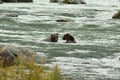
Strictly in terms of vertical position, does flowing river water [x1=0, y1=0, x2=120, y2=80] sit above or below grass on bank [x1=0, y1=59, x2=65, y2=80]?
below

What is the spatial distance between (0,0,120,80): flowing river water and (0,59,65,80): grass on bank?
7352 mm

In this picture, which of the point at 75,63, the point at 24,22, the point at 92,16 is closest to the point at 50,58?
the point at 75,63

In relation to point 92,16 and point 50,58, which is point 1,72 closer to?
point 50,58

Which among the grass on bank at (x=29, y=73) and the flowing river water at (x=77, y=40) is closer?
the grass on bank at (x=29, y=73)

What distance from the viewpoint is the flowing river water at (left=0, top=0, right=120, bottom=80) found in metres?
18.5

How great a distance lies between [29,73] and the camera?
27.9 feet

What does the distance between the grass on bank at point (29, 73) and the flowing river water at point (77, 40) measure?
7.35 metres

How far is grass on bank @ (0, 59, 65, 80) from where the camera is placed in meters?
8.20

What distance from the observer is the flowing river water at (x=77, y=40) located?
18.5 metres

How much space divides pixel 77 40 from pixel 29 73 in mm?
20043

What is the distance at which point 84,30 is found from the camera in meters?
34.2

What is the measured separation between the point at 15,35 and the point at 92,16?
1692cm

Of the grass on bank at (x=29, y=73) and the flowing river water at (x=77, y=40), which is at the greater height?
the grass on bank at (x=29, y=73)

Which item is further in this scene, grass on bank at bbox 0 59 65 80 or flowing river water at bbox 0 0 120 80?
flowing river water at bbox 0 0 120 80
